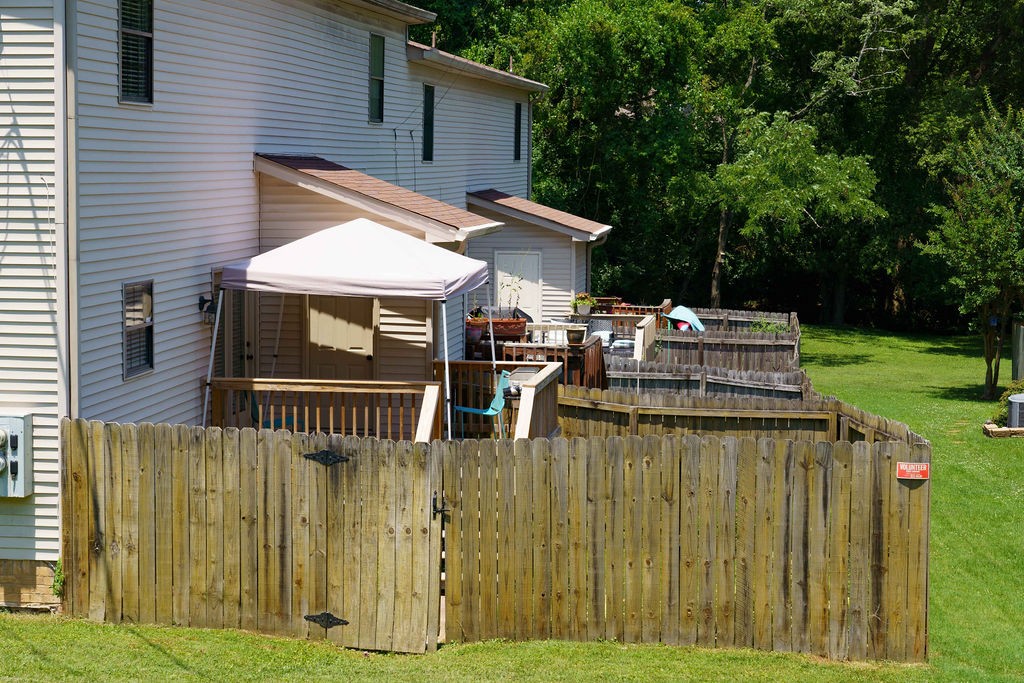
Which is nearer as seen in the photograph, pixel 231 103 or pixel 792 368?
pixel 231 103

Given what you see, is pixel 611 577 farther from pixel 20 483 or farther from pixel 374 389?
pixel 20 483

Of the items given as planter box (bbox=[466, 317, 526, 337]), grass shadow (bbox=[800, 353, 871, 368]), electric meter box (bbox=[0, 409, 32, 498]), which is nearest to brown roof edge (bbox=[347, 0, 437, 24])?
planter box (bbox=[466, 317, 526, 337])

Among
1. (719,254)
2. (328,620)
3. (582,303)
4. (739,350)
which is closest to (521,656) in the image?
(328,620)

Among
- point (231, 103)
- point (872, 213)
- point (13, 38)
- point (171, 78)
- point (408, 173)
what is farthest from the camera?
point (872, 213)

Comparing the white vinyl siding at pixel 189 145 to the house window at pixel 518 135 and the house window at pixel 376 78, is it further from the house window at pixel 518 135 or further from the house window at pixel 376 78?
the house window at pixel 518 135

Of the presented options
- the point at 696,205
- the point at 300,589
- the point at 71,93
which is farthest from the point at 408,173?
the point at 696,205

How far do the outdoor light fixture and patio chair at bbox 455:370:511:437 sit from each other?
3.10 metres

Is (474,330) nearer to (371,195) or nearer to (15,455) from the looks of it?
(371,195)

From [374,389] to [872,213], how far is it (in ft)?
91.4

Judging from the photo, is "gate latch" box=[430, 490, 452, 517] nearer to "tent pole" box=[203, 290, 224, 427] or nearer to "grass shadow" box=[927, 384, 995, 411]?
"tent pole" box=[203, 290, 224, 427]

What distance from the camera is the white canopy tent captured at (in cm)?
1264

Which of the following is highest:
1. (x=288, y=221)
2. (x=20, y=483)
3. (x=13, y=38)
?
(x=13, y=38)

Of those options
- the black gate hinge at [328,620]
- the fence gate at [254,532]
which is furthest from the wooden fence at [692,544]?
the black gate hinge at [328,620]

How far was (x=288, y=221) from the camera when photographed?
1471 cm
